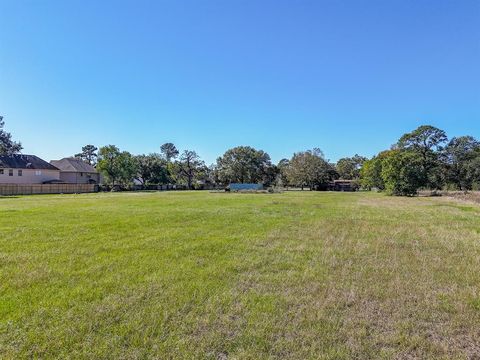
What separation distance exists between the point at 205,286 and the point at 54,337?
2194 mm

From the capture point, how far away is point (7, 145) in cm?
6606

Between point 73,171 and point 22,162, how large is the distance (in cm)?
993

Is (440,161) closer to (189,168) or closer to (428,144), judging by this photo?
(428,144)

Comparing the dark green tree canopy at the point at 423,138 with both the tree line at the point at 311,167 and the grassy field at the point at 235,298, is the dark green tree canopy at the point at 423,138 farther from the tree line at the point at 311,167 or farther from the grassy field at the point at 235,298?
the grassy field at the point at 235,298

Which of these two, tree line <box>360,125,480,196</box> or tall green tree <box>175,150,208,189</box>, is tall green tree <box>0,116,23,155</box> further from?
tree line <box>360,125,480,196</box>

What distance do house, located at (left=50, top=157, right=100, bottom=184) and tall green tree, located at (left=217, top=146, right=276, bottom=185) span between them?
3128 cm

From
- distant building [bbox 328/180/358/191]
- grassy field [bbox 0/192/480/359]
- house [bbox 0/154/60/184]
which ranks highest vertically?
house [bbox 0/154/60/184]

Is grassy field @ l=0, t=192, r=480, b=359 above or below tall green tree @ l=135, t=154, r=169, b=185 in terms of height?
below

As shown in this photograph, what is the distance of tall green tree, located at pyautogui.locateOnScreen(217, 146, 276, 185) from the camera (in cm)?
8306

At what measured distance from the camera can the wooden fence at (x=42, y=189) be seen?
4478 cm

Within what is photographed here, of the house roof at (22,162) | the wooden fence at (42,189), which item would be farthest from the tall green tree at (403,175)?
the house roof at (22,162)

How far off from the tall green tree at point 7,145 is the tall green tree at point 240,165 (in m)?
45.3

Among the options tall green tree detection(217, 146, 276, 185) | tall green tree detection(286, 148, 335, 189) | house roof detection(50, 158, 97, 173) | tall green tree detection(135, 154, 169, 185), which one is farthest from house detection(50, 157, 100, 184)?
tall green tree detection(286, 148, 335, 189)

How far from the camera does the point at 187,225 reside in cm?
1194
